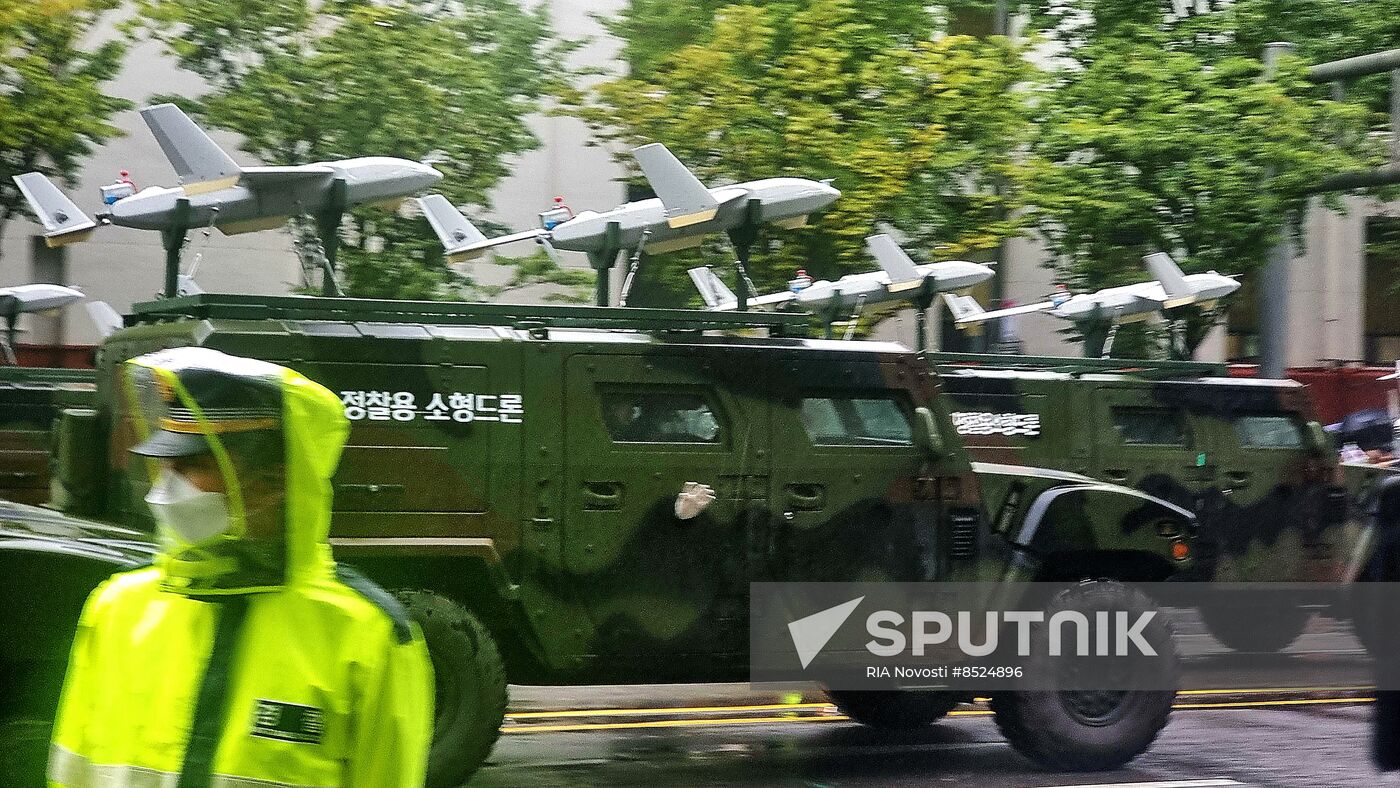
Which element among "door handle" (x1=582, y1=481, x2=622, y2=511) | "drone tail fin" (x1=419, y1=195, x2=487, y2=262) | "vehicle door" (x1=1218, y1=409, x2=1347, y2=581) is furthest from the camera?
"drone tail fin" (x1=419, y1=195, x2=487, y2=262)

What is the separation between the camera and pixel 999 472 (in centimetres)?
879

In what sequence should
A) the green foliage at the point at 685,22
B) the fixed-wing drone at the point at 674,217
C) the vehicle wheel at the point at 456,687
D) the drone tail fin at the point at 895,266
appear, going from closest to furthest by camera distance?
the vehicle wheel at the point at 456,687 → the fixed-wing drone at the point at 674,217 → the drone tail fin at the point at 895,266 → the green foliage at the point at 685,22

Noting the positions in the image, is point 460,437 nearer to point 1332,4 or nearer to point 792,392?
point 792,392

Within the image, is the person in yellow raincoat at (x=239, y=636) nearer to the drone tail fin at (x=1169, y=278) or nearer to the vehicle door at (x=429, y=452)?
the vehicle door at (x=429, y=452)

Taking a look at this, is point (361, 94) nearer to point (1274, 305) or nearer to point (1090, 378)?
point (1090, 378)

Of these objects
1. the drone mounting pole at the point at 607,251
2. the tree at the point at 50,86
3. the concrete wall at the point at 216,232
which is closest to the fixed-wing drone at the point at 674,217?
the drone mounting pole at the point at 607,251

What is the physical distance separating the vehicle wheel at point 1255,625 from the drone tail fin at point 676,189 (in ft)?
15.6

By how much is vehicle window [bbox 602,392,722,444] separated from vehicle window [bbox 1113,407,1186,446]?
533cm

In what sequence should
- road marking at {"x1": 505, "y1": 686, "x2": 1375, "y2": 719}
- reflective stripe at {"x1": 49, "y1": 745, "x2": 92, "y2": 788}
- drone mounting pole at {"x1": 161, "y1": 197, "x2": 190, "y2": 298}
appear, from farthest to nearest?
1. road marking at {"x1": 505, "y1": 686, "x2": 1375, "y2": 719}
2. drone mounting pole at {"x1": 161, "y1": 197, "x2": 190, "y2": 298}
3. reflective stripe at {"x1": 49, "y1": 745, "x2": 92, "y2": 788}

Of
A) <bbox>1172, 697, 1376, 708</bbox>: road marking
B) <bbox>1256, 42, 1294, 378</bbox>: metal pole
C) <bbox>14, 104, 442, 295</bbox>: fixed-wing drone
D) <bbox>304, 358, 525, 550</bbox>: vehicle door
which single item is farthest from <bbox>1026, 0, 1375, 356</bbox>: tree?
<bbox>304, 358, 525, 550</bbox>: vehicle door

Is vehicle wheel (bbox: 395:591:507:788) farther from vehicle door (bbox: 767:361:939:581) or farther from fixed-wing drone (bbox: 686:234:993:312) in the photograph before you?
fixed-wing drone (bbox: 686:234:993:312)

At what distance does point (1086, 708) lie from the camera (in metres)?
8.00

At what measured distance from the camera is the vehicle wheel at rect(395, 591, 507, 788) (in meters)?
6.83

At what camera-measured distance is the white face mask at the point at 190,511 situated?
7.70 ft
